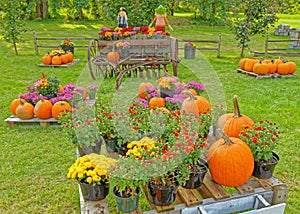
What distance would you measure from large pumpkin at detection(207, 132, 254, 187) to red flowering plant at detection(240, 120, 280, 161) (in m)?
0.08

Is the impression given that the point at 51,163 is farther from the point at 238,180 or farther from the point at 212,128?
the point at 238,180

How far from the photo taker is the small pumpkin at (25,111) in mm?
4539

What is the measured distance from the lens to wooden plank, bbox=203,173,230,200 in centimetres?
251

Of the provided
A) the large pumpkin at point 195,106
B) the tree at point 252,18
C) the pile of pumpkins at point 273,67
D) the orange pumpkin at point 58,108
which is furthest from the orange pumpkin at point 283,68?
the orange pumpkin at point 58,108

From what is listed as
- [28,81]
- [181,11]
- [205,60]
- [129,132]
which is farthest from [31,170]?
[181,11]

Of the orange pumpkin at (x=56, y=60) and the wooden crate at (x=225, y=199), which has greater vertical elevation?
the orange pumpkin at (x=56, y=60)

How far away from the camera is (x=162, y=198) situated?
235 cm

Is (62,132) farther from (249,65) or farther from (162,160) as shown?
(249,65)

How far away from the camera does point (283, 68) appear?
743 centimetres

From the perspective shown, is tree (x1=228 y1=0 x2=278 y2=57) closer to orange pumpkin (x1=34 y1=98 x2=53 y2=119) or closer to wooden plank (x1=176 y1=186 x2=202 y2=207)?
orange pumpkin (x1=34 y1=98 x2=53 y2=119)

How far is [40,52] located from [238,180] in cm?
966

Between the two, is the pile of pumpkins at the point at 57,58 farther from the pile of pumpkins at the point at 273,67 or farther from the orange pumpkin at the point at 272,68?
the orange pumpkin at the point at 272,68

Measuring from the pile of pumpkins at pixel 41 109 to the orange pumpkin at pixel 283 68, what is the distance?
207 inches

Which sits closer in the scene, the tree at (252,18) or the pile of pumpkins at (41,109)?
the pile of pumpkins at (41,109)
